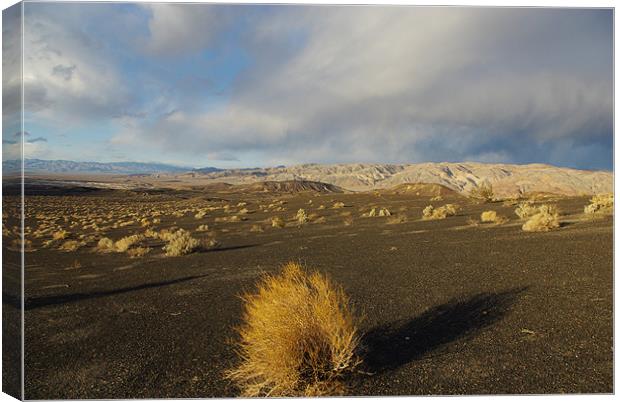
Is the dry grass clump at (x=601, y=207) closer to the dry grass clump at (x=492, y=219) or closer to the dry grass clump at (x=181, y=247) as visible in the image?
the dry grass clump at (x=492, y=219)

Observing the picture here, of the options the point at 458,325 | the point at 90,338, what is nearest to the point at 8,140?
the point at 90,338

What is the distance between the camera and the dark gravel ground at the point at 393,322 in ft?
11.7

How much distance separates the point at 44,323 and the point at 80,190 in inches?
2614

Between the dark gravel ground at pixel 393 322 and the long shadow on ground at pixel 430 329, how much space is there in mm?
17

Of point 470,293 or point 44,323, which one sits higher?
point 470,293

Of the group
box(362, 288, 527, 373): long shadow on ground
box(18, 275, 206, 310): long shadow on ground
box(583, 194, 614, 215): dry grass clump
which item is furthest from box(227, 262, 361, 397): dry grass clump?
box(583, 194, 614, 215): dry grass clump

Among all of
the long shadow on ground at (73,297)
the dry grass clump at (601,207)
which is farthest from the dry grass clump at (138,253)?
the dry grass clump at (601,207)

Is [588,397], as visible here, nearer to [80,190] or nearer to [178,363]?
[178,363]

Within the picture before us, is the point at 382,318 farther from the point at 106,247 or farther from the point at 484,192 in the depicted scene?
the point at 484,192

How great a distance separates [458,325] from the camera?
441cm

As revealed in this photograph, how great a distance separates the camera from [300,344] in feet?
10.6

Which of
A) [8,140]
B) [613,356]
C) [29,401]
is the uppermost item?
[8,140]

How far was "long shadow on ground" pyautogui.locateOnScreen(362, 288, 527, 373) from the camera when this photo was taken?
378 centimetres

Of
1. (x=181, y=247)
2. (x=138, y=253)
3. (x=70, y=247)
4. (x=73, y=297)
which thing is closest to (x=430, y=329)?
(x=73, y=297)
